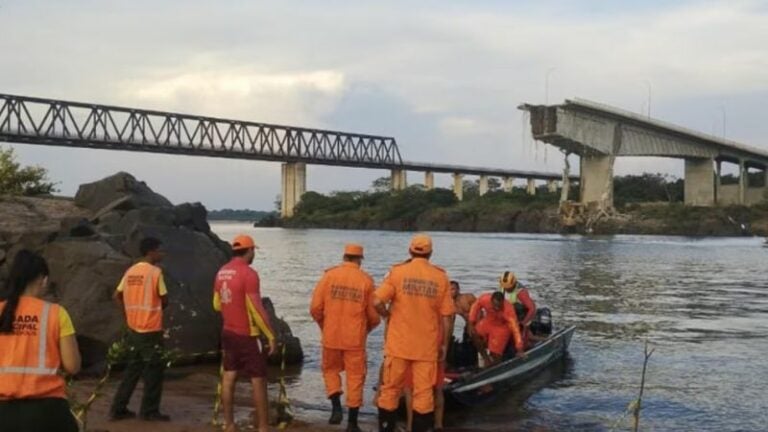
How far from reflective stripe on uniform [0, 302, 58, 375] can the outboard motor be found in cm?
1325

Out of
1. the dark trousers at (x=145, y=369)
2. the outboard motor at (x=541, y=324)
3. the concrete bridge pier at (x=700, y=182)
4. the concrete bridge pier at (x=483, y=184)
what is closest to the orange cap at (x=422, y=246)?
the dark trousers at (x=145, y=369)

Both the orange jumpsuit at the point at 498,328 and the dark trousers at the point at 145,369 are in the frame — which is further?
the orange jumpsuit at the point at 498,328

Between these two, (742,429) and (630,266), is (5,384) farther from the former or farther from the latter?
(630,266)

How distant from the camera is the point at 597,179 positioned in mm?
107688

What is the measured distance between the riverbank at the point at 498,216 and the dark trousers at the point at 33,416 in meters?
110

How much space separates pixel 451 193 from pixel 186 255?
134898 millimetres

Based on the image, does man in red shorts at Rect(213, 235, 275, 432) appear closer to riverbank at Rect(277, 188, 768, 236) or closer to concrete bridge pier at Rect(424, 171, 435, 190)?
riverbank at Rect(277, 188, 768, 236)

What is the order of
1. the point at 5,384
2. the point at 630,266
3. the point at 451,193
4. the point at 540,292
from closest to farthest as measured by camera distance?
the point at 5,384 → the point at 540,292 → the point at 630,266 → the point at 451,193

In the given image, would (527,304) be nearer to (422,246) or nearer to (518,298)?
(518,298)

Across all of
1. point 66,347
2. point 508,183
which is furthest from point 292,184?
point 66,347

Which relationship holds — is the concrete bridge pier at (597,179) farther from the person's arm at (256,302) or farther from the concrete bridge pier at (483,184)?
the person's arm at (256,302)

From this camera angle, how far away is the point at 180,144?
124m

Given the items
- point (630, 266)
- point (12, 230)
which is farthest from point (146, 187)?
point (630, 266)

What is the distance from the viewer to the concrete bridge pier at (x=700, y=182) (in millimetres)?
120188
